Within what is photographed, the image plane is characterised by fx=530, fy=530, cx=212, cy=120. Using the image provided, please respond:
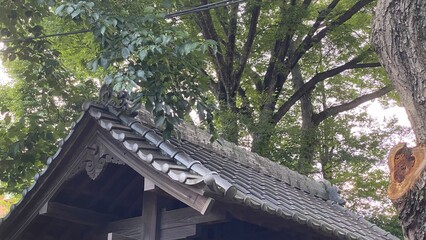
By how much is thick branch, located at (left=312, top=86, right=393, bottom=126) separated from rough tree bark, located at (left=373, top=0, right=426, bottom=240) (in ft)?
44.9

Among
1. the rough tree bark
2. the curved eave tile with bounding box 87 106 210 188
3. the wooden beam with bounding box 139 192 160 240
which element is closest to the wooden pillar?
the wooden beam with bounding box 139 192 160 240

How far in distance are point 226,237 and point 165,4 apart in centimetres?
275

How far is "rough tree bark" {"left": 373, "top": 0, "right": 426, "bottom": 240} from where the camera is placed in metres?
3.45

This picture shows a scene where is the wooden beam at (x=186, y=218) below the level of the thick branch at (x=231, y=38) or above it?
below

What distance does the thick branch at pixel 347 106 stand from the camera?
17.1 metres

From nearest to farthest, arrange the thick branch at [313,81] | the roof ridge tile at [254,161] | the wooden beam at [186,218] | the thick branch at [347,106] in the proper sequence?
1. the wooden beam at [186,218]
2. the roof ridge tile at [254,161]
3. the thick branch at [313,81]
4. the thick branch at [347,106]

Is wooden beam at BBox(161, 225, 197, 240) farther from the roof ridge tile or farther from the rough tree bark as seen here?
the rough tree bark

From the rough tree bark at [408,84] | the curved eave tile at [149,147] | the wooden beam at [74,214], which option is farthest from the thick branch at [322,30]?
the rough tree bark at [408,84]

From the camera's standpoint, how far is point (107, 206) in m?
5.77

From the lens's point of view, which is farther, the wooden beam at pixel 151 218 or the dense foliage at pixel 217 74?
the dense foliage at pixel 217 74

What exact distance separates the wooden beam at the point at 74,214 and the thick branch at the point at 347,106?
12.7 meters

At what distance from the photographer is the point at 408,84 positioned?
12.1 feet

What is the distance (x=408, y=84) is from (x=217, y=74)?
11.7m

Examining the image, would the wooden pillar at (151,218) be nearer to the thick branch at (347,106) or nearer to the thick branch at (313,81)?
the thick branch at (313,81)
